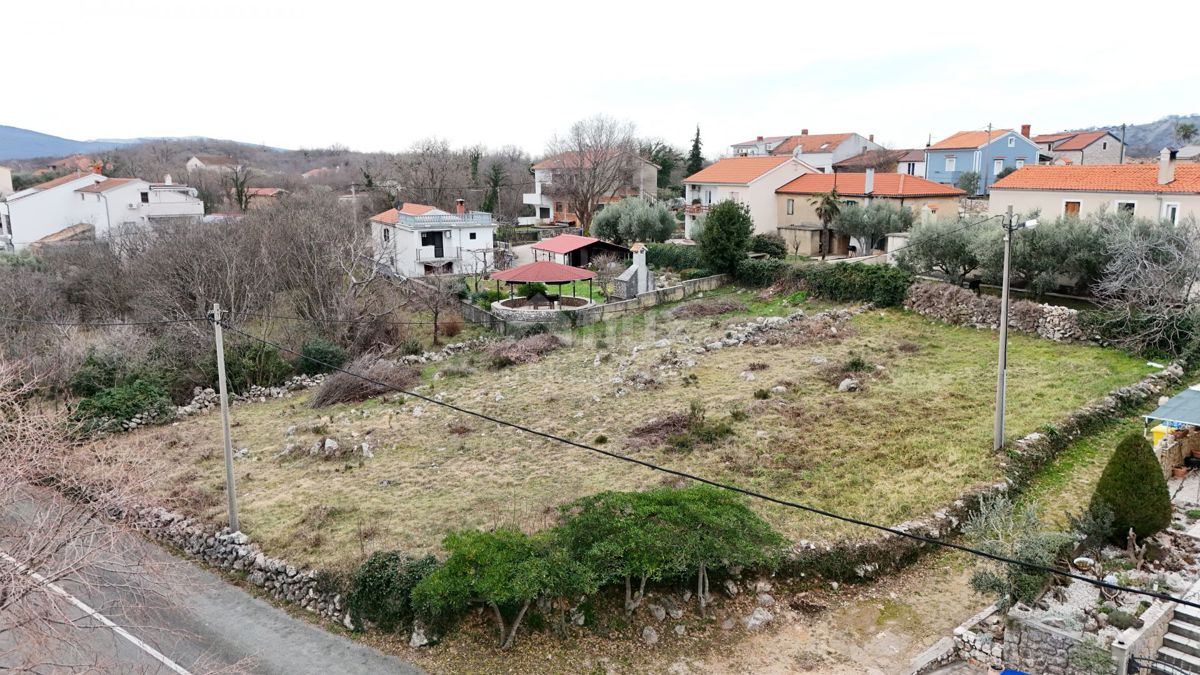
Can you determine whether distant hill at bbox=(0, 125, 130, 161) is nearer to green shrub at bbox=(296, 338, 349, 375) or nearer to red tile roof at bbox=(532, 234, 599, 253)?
red tile roof at bbox=(532, 234, 599, 253)

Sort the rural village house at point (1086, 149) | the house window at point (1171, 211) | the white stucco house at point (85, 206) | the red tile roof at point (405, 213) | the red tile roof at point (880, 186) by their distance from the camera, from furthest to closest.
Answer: the rural village house at point (1086, 149) < the white stucco house at point (85, 206) < the red tile roof at point (405, 213) < the red tile roof at point (880, 186) < the house window at point (1171, 211)

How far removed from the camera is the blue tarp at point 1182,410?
14742 millimetres

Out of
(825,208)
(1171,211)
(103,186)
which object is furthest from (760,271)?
(103,186)

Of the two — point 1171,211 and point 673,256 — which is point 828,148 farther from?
point 1171,211

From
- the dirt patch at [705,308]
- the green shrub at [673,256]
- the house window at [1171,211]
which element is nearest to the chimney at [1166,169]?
the house window at [1171,211]

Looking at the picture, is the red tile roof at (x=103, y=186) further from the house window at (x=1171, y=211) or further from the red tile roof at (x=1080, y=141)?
the red tile roof at (x=1080, y=141)

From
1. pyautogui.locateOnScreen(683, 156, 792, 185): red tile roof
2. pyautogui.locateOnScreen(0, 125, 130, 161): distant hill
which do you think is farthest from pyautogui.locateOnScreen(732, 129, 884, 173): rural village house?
pyautogui.locateOnScreen(0, 125, 130, 161): distant hill

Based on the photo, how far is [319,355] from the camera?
2848 centimetres

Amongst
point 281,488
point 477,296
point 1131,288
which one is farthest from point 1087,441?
point 477,296

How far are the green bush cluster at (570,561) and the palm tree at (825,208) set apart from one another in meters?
31.9

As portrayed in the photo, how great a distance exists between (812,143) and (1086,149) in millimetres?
21848

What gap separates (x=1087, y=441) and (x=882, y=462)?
5.18 meters

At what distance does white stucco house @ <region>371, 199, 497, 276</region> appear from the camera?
152 feet

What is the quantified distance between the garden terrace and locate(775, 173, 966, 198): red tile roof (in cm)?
1566
